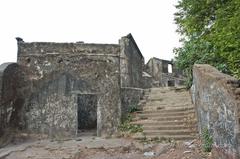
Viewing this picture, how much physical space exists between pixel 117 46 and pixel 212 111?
5936mm

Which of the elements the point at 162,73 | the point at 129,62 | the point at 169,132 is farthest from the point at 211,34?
the point at 162,73

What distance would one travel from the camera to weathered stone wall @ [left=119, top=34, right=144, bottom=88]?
39.5 feet

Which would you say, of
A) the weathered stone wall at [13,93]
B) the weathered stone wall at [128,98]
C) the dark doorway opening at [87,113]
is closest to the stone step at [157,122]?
the weathered stone wall at [128,98]

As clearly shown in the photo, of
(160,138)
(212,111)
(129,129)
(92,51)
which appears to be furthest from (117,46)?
(212,111)

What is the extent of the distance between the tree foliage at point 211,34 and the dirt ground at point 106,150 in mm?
2843

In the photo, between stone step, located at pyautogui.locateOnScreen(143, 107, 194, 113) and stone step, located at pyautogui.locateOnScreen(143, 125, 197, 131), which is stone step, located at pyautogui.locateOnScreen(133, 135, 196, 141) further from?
stone step, located at pyautogui.locateOnScreen(143, 107, 194, 113)

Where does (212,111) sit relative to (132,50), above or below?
below

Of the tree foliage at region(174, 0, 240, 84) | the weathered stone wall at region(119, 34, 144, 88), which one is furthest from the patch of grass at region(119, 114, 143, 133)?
the tree foliage at region(174, 0, 240, 84)

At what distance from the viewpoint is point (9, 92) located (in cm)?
979

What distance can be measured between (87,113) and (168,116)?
4.63 m

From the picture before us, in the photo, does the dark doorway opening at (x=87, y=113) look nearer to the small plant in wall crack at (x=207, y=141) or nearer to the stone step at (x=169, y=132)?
the stone step at (x=169, y=132)

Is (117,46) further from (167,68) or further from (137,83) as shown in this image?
(167,68)

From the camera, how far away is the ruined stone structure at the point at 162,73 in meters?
28.9

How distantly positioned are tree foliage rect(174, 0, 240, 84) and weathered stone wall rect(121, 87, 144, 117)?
253 cm
